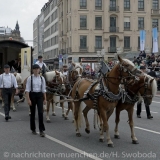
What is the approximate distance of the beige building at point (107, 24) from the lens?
202 feet

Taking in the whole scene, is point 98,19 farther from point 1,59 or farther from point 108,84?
point 108,84

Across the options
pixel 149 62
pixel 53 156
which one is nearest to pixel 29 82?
pixel 53 156

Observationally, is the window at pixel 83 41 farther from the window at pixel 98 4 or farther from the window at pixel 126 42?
the window at pixel 126 42

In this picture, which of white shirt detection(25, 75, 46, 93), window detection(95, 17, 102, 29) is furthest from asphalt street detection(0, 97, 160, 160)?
window detection(95, 17, 102, 29)

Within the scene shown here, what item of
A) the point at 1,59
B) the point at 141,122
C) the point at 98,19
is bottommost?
the point at 141,122

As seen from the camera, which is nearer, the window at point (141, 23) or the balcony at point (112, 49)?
the balcony at point (112, 49)

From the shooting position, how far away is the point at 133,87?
363 inches

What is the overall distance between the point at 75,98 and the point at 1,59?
1228 cm

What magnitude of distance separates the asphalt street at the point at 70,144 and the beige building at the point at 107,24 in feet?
166

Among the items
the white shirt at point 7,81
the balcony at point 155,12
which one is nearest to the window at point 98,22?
the balcony at point 155,12

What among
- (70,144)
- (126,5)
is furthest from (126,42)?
(70,144)

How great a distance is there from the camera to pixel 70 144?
853 centimetres

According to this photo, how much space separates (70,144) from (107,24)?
181ft

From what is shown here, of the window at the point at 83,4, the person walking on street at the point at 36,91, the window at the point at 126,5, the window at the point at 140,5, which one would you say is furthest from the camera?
the window at the point at 140,5
